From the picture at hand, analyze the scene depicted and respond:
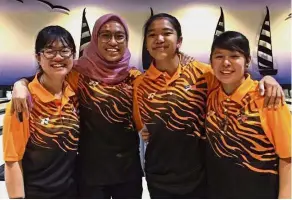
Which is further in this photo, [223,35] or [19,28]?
[19,28]

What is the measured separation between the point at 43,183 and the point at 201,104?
0.79 metres

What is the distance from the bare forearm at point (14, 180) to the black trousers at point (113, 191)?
314 mm

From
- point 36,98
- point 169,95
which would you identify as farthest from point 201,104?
point 36,98

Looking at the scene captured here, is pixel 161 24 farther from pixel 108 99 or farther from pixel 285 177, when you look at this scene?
pixel 285 177

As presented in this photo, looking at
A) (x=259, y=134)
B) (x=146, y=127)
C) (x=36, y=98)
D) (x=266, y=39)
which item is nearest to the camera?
(x=259, y=134)

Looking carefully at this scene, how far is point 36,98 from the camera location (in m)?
1.43

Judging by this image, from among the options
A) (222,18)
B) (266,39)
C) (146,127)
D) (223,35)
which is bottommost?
(146,127)

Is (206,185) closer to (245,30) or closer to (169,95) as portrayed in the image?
(169,95)

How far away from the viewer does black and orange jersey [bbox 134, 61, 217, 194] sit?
4.91 feet

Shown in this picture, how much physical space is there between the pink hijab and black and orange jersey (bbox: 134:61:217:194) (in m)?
0.20

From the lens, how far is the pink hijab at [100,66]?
5.28ft

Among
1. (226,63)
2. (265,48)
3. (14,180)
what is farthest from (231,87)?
(265,48)

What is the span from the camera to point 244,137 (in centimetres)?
130

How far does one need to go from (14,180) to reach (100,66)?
2.14ft
